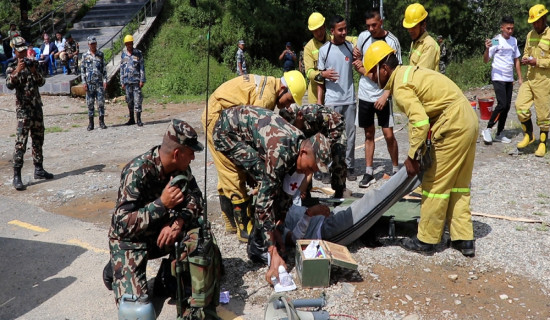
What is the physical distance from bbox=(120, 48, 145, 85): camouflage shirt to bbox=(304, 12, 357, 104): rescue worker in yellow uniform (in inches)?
219

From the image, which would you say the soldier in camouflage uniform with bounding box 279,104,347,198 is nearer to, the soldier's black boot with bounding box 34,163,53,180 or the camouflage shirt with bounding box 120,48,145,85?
the soldier's black boot with bounding box 34,163,53,180

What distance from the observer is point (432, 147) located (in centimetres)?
480

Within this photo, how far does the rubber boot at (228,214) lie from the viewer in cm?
558

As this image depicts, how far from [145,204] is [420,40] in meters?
4.12

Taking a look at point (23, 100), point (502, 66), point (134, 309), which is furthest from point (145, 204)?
point (502, 66)

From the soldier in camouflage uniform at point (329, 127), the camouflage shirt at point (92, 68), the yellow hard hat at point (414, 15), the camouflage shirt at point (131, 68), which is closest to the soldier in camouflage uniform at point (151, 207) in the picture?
the soldier in camouflage uniform at point (329, 127)

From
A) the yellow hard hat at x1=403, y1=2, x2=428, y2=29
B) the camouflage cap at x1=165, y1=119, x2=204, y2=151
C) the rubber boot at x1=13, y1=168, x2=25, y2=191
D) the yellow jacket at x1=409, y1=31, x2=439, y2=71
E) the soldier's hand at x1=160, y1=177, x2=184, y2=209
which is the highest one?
the yellow hard hat at x1=403, y1=2, x2=428, y2=29

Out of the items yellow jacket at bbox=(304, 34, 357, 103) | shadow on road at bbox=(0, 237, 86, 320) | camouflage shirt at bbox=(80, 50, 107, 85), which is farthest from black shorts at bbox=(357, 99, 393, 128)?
camouflage shirt at bbox=(80, 50, 107, 85)

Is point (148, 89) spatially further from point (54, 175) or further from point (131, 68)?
point (54, 175)

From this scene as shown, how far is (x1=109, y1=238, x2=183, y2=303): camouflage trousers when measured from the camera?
4016 millimetres

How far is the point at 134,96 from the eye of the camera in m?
12.4

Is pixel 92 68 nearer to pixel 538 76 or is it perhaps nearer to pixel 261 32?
pixel 538 76

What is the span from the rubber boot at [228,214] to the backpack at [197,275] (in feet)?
4.96

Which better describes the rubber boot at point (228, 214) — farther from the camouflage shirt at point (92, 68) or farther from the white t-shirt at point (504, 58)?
the camouflage shirt at point (92, 68)
